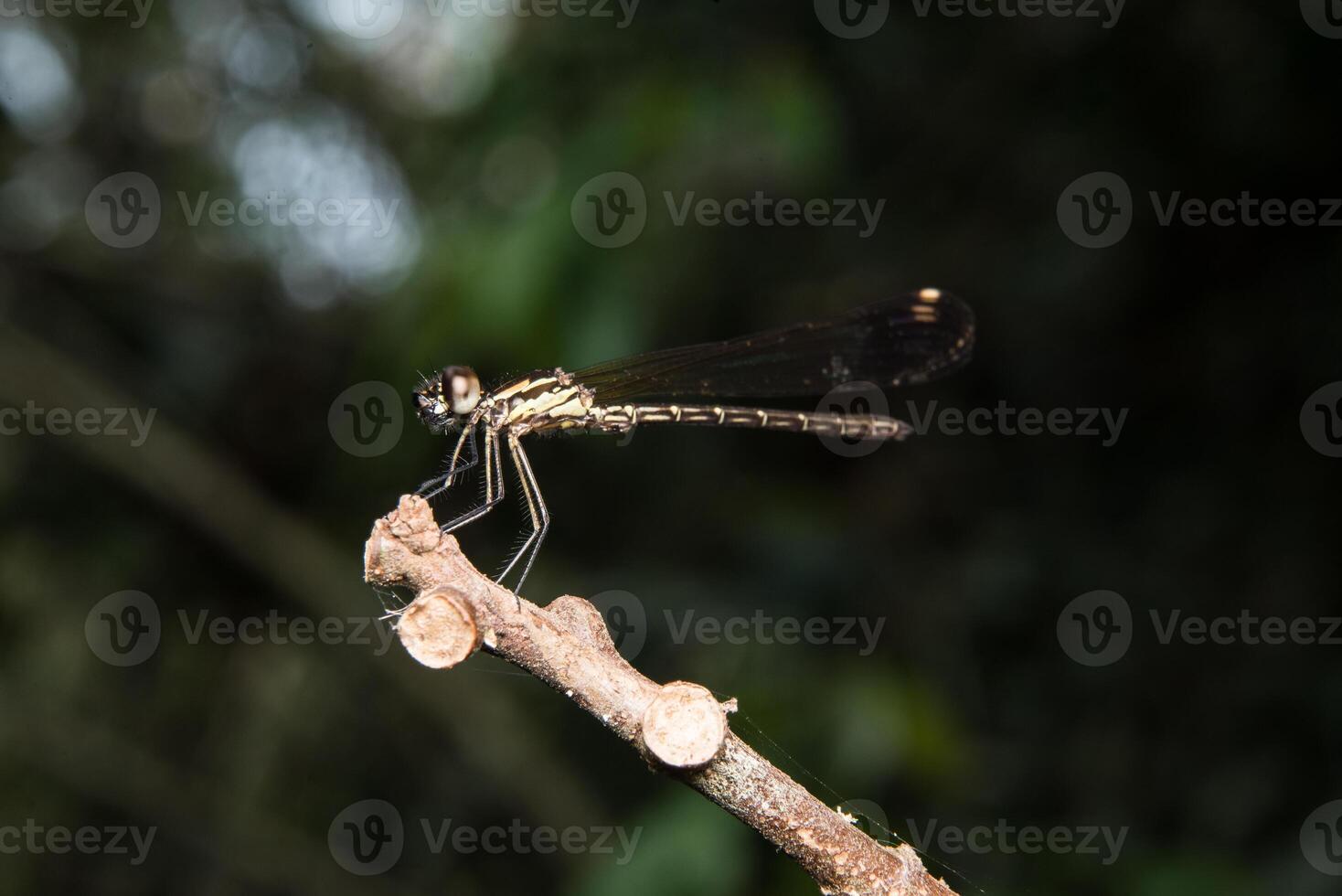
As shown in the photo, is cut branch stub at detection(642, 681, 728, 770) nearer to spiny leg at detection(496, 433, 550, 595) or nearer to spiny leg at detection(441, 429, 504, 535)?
spiny leg at detection(496, 433, 550, 595)

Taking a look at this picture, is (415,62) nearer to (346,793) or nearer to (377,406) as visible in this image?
(377,406)

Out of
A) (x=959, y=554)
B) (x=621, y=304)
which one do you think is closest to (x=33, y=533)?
(x=621, y=304)

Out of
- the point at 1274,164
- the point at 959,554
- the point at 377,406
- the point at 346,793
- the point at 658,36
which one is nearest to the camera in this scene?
the point at 658,36

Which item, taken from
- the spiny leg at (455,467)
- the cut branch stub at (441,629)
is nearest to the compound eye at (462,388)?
the spiny leg at (455,467)

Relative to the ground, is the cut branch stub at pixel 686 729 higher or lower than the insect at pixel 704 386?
lower

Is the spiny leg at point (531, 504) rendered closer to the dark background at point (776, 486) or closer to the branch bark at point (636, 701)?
the dark background at point (776, 486)

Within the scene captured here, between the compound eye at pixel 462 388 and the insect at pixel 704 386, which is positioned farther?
the insect at pixel 704 386
